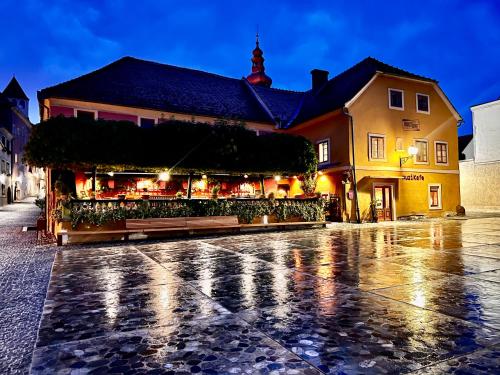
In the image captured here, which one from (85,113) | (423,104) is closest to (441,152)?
(423,104)

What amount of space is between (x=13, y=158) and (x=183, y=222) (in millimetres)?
43441

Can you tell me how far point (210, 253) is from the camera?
982cm

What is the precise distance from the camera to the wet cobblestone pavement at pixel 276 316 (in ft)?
10.6

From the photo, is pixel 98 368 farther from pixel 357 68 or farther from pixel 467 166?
pixel 467 166

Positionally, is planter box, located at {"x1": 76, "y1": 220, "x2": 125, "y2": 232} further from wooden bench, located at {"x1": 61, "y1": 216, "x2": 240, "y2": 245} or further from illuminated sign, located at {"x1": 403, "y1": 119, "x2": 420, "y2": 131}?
illuminated sign, located at {"x1": 403, "y1": 119, "x2": 420, "y2": 131}

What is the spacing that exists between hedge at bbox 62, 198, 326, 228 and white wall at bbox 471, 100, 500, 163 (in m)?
19.5

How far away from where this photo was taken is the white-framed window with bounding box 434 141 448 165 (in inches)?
942

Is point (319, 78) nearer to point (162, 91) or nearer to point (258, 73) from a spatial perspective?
point (162, 91)

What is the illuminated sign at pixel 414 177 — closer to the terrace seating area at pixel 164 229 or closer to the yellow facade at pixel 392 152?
the yellow facade at pixel 392 152

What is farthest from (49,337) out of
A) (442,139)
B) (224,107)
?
(442,139)

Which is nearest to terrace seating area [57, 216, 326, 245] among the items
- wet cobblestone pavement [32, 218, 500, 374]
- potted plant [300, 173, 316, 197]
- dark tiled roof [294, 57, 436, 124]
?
potted plant [300, 173, 316, 197]

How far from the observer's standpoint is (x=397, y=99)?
2262 cm

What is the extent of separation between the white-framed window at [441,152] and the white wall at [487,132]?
7.67 metres

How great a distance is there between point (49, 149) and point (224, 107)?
13.0 metres
